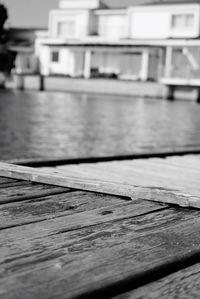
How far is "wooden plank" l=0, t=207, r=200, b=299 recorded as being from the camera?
153cm

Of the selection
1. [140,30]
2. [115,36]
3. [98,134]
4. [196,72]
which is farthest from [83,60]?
[98,134]

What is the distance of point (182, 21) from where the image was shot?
43000 millimetres

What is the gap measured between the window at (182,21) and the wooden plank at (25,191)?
41.6 meters

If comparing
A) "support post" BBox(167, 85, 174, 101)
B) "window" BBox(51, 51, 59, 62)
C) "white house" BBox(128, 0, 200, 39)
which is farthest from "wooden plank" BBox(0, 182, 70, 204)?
"window" BBox(51, 51, 59, 62)

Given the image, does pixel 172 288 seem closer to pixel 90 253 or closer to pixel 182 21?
pixel 90 253

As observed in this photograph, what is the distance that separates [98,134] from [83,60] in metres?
35.1

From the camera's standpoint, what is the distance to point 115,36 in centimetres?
4731

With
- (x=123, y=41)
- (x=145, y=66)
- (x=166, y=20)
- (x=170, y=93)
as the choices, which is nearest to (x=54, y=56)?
(x=123, y=41)

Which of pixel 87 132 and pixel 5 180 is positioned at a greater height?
pixel 5 180

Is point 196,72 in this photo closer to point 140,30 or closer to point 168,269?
point 140,30

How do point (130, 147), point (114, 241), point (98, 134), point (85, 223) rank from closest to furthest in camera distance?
point (114, 241), point (85, 223), point (130, 147), point (98, 134)

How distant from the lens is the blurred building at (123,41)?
41.4 m

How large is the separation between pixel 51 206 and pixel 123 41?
4125 cm

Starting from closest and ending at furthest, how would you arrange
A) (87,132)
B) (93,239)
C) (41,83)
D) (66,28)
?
(93,239), (87,132), (41,83), (66,28)
